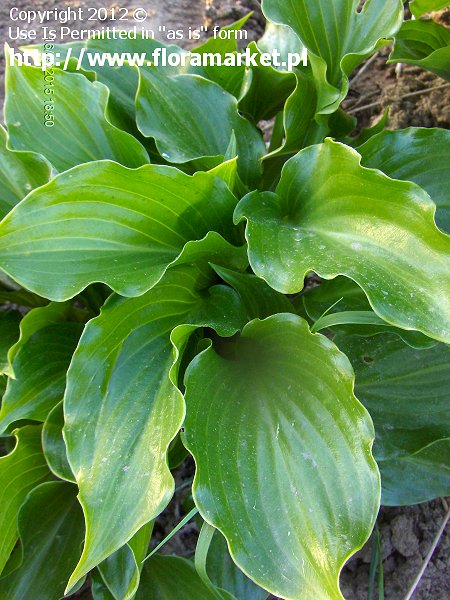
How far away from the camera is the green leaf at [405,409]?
0.96 m

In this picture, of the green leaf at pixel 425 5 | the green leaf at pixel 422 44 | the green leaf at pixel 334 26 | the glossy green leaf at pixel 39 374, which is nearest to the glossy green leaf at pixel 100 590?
the glossy green leaf at pixel 39 374

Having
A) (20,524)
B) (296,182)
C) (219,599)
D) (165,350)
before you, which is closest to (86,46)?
(296,182)

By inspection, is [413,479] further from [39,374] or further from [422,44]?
[422,44]

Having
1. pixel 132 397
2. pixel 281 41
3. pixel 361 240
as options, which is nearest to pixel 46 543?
pixel 132 397

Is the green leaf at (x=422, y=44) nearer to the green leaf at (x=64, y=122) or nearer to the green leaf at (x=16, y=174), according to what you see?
the green leaf at (x=64, y=122)

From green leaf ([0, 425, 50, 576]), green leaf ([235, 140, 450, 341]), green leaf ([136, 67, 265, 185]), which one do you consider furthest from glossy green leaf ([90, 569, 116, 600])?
green leaf ([136, 67, 265, 185])

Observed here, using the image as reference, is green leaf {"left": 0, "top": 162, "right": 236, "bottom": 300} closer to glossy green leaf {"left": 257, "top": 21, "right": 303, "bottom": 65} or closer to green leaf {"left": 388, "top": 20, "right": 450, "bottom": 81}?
glossy green leaf {"left": 257, "top": 21, "right": 303, "bottom": 65}

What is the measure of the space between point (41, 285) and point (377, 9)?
0.80m

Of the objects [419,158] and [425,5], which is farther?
[425,5]

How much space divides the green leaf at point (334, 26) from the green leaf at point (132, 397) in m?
0.41

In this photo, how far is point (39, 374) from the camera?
1.00 m

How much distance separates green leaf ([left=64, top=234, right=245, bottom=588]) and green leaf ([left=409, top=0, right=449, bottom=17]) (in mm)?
744

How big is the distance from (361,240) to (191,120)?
19.0 inches

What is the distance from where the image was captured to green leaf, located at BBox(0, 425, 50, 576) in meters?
0.99
